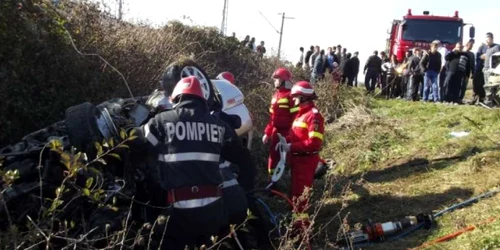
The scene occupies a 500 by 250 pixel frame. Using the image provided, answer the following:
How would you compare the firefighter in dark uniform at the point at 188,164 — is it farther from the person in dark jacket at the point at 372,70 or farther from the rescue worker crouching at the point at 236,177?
the person in dark jacket at the point at 372,70

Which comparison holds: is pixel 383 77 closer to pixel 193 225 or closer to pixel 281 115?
pixel 281 115

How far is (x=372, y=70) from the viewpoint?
17.0 m

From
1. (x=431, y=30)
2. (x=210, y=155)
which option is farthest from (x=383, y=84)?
(x=210, y=155)

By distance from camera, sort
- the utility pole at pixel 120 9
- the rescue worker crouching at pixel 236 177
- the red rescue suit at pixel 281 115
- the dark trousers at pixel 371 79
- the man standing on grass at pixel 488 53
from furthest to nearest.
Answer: the dark trousers at pixel 371 79, the man standing on grass at pixel 488 53, the utility pole at pixel 120 9, the red rescue suit at pixel 281 115, the rescue worker crouching at pixel 236 177

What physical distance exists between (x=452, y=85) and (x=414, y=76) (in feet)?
4.14

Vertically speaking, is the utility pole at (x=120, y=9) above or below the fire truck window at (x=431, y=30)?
below

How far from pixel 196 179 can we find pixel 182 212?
0.99ft

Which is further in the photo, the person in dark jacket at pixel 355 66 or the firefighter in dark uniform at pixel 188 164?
the person in dark jacket at pixel 355 66

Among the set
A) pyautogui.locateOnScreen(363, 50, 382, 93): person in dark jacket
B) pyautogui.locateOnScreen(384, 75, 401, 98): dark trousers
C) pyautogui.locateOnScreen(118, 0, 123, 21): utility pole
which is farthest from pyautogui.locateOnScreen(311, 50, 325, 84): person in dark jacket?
pyautogui.locateOnScreen(118, 0, 123, 21): utility pole

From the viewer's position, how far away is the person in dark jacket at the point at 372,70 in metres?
16.9

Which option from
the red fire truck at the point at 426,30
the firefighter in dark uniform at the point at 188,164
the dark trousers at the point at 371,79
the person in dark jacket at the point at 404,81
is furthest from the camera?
the red fire truck at the point at 426,30

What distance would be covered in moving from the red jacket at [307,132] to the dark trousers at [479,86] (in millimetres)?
8704

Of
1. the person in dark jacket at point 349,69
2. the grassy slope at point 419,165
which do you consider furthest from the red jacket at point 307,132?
the person in dark jacket at point 349,69

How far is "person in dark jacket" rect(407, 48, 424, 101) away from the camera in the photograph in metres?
14.7
